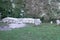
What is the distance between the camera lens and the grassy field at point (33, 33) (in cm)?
667

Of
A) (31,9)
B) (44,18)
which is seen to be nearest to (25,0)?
(31,9)

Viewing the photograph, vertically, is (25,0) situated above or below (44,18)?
above

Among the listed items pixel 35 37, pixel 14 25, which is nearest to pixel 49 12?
pixel 14 25

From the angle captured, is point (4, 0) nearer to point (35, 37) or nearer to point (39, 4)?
point (39, 4)

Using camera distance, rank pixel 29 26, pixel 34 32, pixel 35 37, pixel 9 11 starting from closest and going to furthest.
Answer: pixel 35 37, pixel 34 32, pixel 29 26, pixel 9 11

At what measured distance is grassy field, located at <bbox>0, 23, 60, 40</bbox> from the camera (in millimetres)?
6668

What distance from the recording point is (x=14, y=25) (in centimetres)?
818

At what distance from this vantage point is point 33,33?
7.06 meters

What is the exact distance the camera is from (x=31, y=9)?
Answer: 9.34m

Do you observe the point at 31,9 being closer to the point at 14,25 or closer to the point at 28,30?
the point at 14,25

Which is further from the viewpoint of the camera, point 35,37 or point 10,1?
point 10,1

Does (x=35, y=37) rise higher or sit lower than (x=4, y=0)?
lower

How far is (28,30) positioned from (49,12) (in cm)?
222

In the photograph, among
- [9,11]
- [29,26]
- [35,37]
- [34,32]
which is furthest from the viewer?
[9,11]
